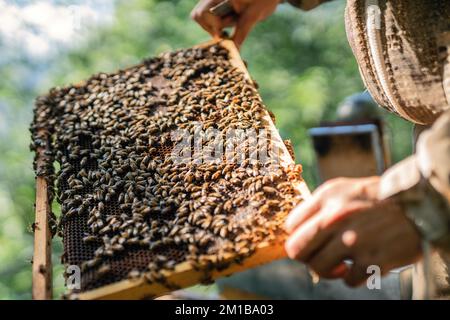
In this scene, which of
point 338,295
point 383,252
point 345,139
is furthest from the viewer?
point 345,139

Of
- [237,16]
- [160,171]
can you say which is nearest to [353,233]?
[160,171]

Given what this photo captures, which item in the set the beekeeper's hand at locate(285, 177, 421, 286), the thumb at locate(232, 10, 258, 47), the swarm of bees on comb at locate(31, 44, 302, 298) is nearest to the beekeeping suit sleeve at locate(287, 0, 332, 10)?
the thumb at locate(232, 10, 258, 47)

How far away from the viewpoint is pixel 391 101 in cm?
288

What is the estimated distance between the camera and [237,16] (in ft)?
13.8

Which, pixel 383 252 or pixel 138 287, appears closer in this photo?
pixel 383 252

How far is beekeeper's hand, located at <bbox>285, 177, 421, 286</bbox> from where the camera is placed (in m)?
2.14

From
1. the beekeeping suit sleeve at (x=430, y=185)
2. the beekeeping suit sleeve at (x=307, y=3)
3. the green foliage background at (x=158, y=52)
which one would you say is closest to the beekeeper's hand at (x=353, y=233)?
the beekeeping suit sleeve at (x=430, y=185)

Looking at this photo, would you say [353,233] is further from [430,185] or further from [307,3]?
[307,3]

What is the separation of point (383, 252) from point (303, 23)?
7.45 meters

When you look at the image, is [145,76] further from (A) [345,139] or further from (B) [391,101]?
(A) [345,139]

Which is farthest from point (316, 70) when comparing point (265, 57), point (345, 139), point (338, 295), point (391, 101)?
point (391, 101)

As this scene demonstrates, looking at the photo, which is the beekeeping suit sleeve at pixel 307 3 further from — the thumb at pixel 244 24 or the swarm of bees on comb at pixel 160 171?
the swarm of bees on comb at pixel 160 171

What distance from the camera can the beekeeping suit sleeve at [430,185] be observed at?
1996 millimetres

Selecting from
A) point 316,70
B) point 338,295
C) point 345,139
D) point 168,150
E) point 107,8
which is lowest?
point 338,295
